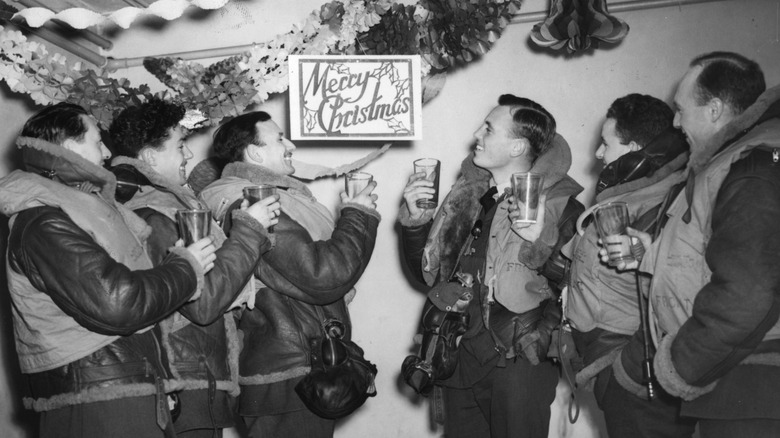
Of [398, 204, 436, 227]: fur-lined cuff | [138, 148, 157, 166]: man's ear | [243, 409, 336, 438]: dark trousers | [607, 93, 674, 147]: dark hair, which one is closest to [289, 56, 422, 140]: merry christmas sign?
[398, 204, 436, 227]: fur-lined cuff

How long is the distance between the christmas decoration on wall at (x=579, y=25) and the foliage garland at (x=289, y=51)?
17.4 inches

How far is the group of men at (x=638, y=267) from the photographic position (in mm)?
2229

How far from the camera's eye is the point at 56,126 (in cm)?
275

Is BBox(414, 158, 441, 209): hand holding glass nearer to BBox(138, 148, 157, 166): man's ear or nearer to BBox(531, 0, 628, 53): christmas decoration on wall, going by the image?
BBox(138, 148, 157, 166): man's ear

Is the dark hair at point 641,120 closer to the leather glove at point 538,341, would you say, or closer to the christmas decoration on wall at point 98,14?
the leather glove at point 538,341

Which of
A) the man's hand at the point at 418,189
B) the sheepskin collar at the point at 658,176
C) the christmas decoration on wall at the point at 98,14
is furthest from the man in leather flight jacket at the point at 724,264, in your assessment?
the christmas decoration on wall at the point at 98,14

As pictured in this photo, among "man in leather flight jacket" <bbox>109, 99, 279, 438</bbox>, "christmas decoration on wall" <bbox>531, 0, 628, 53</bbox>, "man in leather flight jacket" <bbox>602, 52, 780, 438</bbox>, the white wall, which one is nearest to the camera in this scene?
"man in leather flight jacket" <bbox>602, 52, 780, 438</bbox>

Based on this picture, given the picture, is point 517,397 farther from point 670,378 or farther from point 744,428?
point 744,428

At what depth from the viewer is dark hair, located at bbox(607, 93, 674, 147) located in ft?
10.1

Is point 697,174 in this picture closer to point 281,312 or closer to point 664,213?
point 664,213

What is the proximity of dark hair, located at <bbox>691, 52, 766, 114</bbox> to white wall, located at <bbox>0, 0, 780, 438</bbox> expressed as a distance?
1.88 m

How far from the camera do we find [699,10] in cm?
430

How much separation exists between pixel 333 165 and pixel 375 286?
0.76 m

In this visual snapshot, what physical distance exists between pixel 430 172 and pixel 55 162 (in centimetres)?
144
